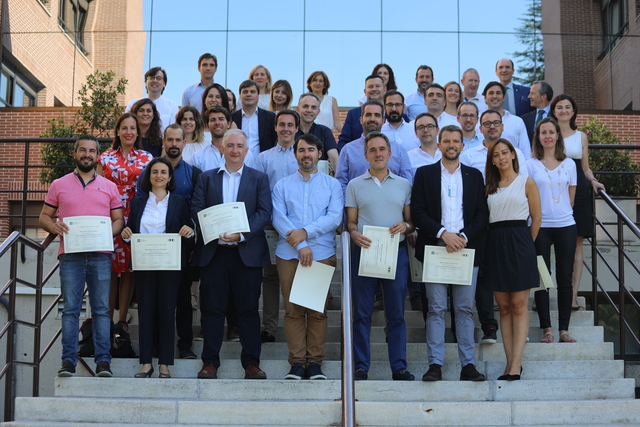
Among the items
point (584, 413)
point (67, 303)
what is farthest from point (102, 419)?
point (584, 413)

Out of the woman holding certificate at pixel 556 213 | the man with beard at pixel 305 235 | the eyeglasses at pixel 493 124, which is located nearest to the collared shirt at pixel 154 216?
the man with beard at pixel 305 235

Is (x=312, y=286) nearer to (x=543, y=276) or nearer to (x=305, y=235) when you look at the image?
(x=305, y=235)

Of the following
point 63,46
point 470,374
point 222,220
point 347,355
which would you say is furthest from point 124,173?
point 63,46

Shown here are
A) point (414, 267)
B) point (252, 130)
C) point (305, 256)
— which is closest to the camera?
point (305, 256)

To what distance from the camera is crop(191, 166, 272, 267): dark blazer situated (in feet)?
20.5

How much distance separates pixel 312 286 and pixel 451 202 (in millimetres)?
1283

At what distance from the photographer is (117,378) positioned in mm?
6004

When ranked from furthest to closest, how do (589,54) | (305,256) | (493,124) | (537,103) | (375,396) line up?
(589,54), (537,103), (493,124), (305,256), (375,396)

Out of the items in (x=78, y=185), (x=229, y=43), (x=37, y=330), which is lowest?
(x=37, y=330)

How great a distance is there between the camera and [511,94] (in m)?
9.45

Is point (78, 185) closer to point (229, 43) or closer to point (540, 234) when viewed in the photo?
point (540, 234)

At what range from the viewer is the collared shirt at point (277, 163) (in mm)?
7207

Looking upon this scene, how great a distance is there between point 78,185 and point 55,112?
9.41m

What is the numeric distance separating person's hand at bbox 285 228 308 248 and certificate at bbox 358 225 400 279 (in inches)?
18.6
